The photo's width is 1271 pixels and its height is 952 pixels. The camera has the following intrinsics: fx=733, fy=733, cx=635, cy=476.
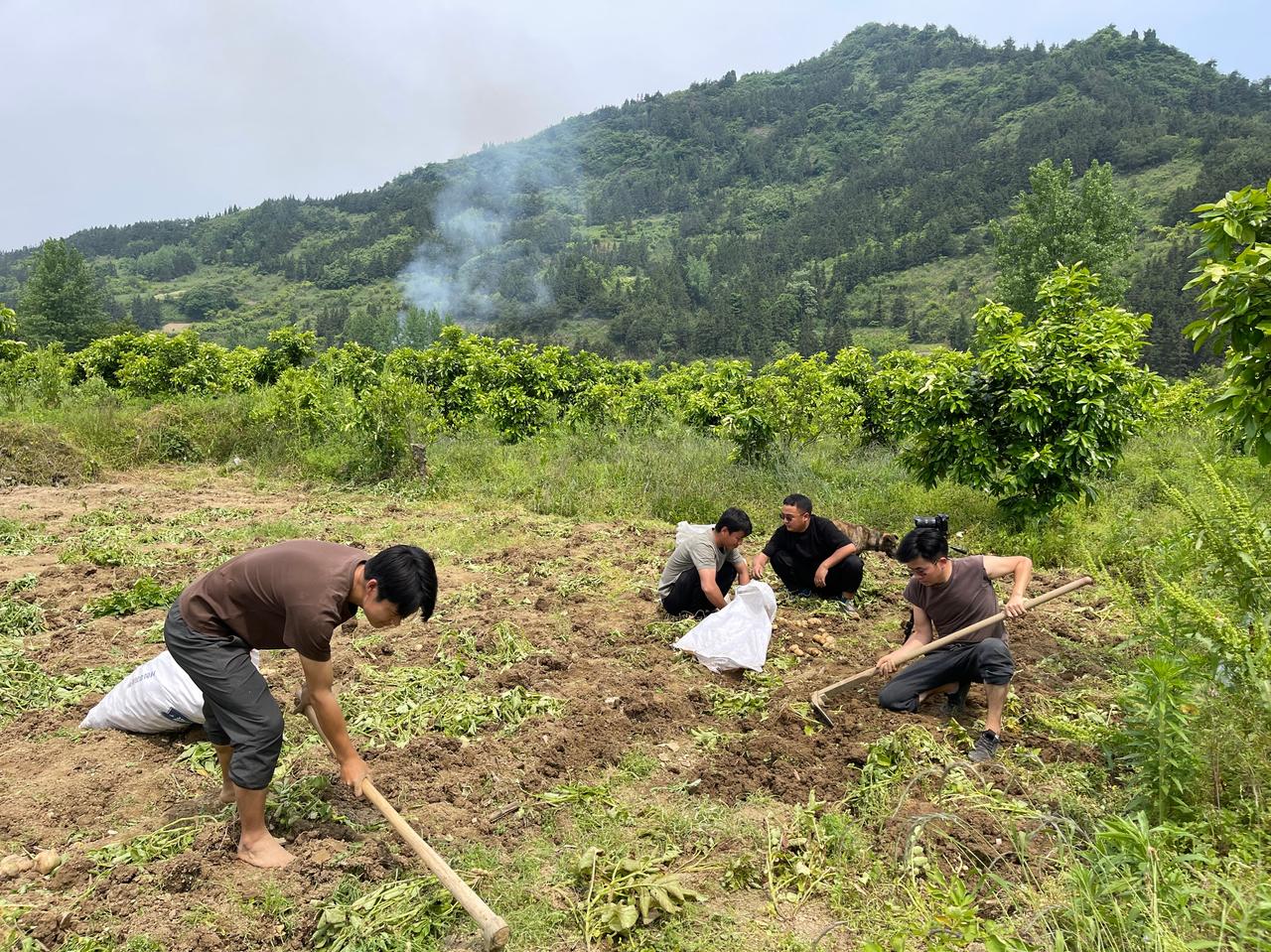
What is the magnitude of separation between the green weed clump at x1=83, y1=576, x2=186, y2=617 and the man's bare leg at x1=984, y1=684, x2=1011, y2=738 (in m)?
5.55

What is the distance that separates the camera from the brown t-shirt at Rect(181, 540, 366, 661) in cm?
265

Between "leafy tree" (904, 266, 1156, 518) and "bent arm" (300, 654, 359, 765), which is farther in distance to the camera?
"leafy tree" (904, 266, 1156, 518)

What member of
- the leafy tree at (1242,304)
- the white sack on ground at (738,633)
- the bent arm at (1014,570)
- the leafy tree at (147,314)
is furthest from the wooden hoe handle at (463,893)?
the leafy tree at (147,314)

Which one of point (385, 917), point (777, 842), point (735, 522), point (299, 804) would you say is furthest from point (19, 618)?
point (777, 842)

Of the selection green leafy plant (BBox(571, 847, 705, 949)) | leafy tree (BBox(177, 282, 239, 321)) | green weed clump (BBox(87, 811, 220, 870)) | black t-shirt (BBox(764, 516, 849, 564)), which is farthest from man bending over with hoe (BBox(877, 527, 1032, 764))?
leafy tree (BBox(177, 282, 239, 321))

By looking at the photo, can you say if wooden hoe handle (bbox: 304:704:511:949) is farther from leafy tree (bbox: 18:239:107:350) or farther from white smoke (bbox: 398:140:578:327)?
white smoke (bbox: 398:140:578:327)

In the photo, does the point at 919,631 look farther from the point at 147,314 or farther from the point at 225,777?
the point at 147,314

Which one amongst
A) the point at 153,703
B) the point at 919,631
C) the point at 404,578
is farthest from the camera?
the point at 919,631

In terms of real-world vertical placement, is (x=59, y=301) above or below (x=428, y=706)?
above

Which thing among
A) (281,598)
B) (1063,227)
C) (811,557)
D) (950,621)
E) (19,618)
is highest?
(1063,227)

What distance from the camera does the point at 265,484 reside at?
33.9 feet

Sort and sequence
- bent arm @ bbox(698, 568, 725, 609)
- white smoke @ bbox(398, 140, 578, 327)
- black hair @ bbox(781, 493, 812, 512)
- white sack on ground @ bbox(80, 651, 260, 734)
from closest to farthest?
white sack on ground @ bbox(80, 651, 260, 734), bent arm @ bbox(698, 568, 725, 609), black hair @ bbox(781, 493, 812, 512), white smoke @ bbox(398, 140, 578, 327)

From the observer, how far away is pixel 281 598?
8.92 ft

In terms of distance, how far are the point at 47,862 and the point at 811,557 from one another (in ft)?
15.7
